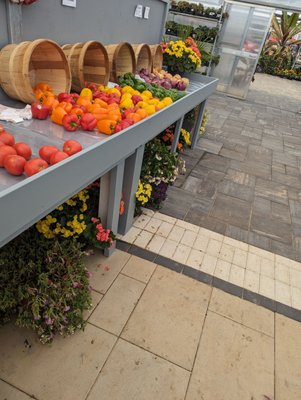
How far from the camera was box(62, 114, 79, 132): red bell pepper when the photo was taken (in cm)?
182

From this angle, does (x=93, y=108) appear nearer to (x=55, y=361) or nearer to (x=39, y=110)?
(x=39, y=110)

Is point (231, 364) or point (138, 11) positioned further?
point (138, 11)

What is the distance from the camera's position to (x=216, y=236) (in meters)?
3.09

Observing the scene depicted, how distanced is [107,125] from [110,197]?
655 millimetres

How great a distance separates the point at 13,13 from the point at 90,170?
47.2 inches

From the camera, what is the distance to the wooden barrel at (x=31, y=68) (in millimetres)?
1799

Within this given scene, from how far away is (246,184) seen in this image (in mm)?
4328

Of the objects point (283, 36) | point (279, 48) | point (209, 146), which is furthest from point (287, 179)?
point (279, 48)

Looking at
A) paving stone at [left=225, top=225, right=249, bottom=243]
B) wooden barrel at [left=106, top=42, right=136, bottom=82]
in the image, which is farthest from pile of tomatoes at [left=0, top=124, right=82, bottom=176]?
paving stone at [left=225, top=225, right=249, bottom=243]

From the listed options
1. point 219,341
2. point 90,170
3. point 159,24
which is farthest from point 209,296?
point 159,24

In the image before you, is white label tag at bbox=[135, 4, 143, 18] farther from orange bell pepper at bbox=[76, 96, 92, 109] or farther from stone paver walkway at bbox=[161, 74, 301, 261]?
stone paver walkway at bbox=[161, 74, 301, 261]

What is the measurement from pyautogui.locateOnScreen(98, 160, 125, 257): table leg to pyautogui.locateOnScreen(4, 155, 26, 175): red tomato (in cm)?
91

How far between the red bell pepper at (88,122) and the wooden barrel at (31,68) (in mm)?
407

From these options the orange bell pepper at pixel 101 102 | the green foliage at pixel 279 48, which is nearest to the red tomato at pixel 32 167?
the orange bell pepper at pixel 101 102
